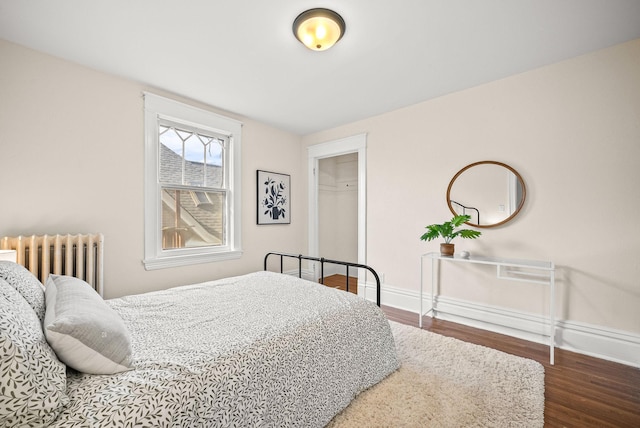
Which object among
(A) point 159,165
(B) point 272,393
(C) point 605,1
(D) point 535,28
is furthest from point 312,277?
(C) point 605,1

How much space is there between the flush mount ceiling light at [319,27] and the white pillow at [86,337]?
2008mm

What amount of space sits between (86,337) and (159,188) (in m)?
2.21

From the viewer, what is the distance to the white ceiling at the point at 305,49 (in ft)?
5.69

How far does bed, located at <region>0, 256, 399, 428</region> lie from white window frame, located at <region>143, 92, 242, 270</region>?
105 cm

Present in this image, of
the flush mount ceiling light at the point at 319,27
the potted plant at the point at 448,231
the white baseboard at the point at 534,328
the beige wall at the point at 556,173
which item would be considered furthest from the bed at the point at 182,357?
the flush mount ceiling light at the point at 319,27

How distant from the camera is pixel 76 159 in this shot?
236cm

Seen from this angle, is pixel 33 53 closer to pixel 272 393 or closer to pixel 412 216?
pixel 272 393

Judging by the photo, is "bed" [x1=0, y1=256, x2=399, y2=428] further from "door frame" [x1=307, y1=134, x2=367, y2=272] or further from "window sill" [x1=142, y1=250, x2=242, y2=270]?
"door frame" [x1=307, y1=134, x2=367, y2=272]

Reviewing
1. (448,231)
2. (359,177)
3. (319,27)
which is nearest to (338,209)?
(359,177)

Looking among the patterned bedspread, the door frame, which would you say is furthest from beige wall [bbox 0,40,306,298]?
the door frame

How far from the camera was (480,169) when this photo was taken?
281cm

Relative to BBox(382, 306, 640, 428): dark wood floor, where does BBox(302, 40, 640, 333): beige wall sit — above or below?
above

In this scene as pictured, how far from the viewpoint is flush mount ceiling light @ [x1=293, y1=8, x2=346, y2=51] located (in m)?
1.76

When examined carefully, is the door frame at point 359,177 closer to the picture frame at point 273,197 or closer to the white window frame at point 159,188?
the picture frame at point 273,197
